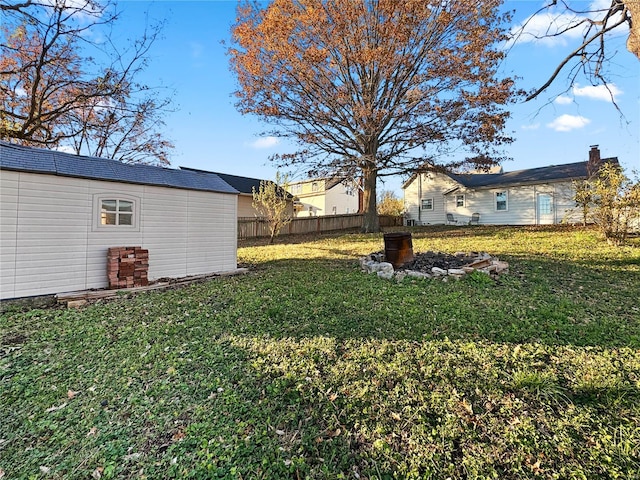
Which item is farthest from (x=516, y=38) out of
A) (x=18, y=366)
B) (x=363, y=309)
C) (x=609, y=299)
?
(x=18, y=366)

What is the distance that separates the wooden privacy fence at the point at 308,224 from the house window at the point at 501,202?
21.7ft

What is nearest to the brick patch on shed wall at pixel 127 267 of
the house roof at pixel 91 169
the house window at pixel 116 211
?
the house window at pixel 116 211

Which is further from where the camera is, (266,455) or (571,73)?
(571,73)

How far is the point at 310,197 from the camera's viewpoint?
2775 cm

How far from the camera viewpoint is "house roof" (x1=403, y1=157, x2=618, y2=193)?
15.2 meters

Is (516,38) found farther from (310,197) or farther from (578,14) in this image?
(310,197)

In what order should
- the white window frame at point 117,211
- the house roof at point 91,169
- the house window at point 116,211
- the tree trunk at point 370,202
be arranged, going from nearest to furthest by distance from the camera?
1. the house roof at point 91,169
2. the white window frame at point 117,211
3. the house window at point 116,211
4. the tree trunk at point 370,202

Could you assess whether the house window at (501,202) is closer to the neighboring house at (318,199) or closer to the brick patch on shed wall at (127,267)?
the neighboring house at (318,199)

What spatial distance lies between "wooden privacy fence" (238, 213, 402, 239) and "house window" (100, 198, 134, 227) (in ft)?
31.3

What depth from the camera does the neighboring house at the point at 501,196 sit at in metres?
15.3

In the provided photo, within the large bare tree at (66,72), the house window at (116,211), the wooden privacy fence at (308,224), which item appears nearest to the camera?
the house window at (116,211)

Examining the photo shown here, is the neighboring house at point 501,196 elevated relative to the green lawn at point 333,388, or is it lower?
elevated

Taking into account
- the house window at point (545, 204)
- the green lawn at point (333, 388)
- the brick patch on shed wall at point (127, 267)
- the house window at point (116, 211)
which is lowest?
the green lawn at point (333, 388)

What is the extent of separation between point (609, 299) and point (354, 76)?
39.1ft
